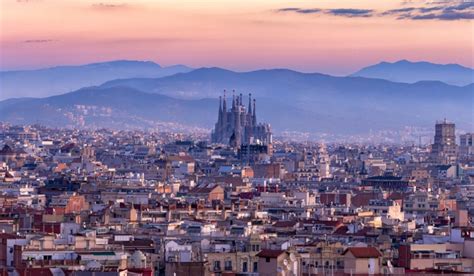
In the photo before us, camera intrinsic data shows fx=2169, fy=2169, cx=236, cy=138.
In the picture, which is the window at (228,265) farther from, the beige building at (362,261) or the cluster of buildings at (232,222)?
the beige building at (362,261)

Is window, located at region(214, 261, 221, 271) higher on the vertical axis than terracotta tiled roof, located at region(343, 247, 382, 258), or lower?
lower

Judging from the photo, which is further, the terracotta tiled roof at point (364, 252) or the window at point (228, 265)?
the window at point (228, 265)

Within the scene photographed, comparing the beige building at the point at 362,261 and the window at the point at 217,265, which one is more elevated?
the beige building at the point at 362,261

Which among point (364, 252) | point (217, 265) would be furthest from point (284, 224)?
point (364, 252)

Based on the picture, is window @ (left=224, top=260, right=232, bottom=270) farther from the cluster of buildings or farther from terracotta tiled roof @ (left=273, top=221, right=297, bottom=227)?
terracotta tiled roof @ (left=273, top=221, right=297, bottom=227)

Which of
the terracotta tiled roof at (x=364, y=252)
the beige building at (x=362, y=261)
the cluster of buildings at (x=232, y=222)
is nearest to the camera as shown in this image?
the beige building at (x=362, y=261)

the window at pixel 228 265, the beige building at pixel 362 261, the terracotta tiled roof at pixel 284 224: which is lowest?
the terracotta tiled roof at pixel 284 224

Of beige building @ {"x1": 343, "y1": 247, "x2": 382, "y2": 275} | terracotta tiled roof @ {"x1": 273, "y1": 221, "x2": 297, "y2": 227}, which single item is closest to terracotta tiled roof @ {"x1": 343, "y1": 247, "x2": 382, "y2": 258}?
beige building @ {"x1": 343, "y1": 247, "x2": 382, "y2": 275}

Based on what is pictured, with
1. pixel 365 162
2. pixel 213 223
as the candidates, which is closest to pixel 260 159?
pixel 365 162

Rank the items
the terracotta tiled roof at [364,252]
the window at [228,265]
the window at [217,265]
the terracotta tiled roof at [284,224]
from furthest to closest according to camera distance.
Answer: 1. the terracotta tiled roof at [284,224]
2. the window at [228,265]
3. the window at [217,265]
4. the terracotta tiled roof at [364,252]

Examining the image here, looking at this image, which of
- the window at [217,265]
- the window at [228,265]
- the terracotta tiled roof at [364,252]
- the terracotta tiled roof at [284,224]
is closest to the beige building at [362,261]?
the terracotta tiled roof at [364,252]

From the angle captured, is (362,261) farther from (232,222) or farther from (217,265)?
(232,222)
